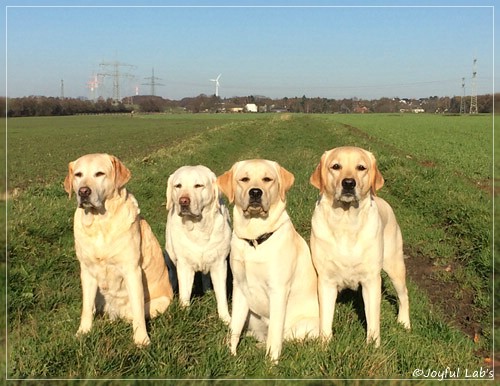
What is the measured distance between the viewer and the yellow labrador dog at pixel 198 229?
16.4ft

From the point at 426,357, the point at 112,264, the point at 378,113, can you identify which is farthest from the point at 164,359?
the point at 378,113

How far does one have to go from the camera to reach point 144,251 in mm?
4914

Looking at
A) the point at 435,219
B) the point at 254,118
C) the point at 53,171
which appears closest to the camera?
the point at 435,219

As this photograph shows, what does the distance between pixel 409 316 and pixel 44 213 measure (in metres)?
6.37

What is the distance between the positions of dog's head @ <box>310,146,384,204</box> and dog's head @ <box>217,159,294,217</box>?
0.38m

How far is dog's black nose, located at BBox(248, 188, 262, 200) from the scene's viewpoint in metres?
4.32

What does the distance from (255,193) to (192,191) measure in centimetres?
93

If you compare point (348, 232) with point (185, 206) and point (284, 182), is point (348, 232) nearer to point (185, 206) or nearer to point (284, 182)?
point (284, 182)

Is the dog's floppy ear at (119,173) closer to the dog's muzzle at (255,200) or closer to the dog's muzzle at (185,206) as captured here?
the dog's muzzle at (185,206)

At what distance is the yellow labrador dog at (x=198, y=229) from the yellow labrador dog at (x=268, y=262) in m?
0.47

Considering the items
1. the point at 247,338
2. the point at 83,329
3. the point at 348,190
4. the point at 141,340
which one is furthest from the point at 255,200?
the point at 83,329

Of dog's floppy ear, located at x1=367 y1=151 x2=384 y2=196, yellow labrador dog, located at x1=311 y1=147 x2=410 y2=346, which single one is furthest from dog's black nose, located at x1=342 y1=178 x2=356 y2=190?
dog's floppy ear, located at x1=367 y1=151 x2=384 y2=196

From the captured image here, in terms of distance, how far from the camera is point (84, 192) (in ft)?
14.4

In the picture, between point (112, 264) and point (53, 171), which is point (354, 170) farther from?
point (53, 171)
